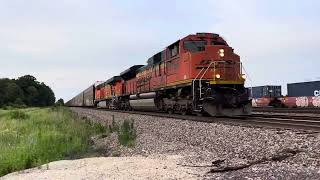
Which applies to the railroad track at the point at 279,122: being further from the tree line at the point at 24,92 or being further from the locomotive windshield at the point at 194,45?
the tree line at the point at 24,92

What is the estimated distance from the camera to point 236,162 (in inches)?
324

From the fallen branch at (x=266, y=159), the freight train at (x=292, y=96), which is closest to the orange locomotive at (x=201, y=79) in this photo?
the fallen branch at (x=266, y=159)

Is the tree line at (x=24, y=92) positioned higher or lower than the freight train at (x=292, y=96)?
higher

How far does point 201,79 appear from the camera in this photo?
19625 millimetres

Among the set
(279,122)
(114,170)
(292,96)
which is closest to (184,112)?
(279,122)

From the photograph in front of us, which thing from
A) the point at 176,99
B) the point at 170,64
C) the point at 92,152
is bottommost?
the point at 92,152

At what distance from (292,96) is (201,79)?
28.7 metres

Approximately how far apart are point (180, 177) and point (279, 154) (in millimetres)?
2189

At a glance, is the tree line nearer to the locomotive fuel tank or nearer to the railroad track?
the locomotive fuel tank

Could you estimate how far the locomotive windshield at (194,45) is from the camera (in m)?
20.9

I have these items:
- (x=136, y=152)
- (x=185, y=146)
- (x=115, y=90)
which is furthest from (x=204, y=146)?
(x=115, y=90)

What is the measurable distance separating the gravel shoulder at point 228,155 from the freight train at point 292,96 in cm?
2855

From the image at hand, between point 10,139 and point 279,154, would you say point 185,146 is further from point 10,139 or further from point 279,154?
point 10,139

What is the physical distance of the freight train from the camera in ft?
132
